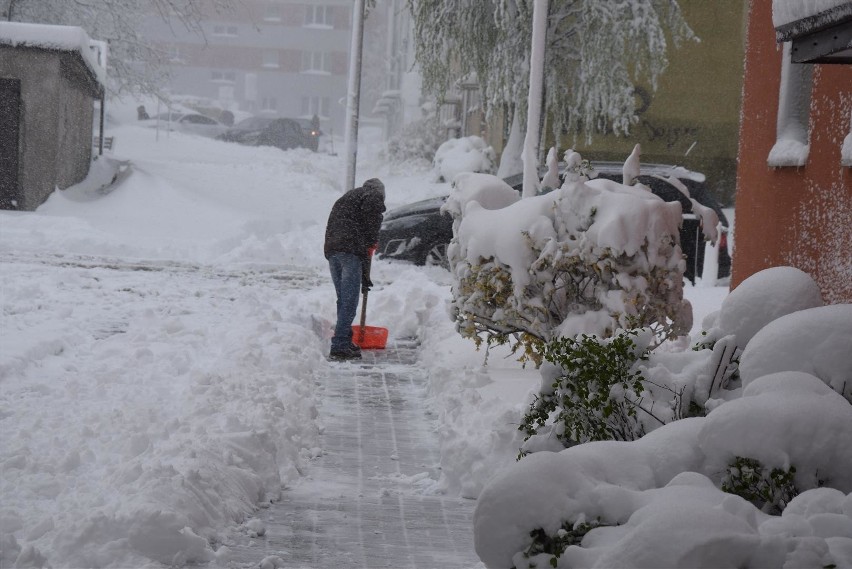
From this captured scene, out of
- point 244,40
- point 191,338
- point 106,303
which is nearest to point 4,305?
point 106,303

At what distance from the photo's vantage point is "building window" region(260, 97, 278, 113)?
66.9m

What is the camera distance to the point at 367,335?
10.4m

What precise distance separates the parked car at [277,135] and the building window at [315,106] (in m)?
24.5

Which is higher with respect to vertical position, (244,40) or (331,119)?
(244,40)

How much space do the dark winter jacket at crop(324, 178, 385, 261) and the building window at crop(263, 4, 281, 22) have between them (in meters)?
59.5

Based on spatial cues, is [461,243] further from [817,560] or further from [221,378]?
[817,560]

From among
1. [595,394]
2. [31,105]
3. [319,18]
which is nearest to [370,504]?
[595,394]

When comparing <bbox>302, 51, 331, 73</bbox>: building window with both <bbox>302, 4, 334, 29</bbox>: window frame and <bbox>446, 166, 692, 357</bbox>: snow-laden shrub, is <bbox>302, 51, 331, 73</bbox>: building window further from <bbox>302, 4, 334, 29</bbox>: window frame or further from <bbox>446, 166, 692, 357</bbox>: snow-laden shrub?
<bbox>446, 166, 692, 357</bbox>: snow-laden shrub

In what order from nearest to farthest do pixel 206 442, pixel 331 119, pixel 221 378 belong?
pixel 206 442
pixel 221 378
pixel 331 119

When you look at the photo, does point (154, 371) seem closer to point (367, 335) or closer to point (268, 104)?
point (367, 335)

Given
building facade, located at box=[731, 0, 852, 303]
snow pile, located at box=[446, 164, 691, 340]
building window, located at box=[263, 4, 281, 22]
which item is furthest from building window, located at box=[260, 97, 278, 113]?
snow pile, located at box=[446, 164, 691, 340]

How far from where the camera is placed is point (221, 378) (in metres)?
7.43

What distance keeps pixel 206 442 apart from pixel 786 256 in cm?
453

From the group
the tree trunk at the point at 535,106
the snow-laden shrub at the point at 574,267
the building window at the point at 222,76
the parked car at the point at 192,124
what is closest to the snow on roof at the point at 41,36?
the tree trunk at the point at 535,106
